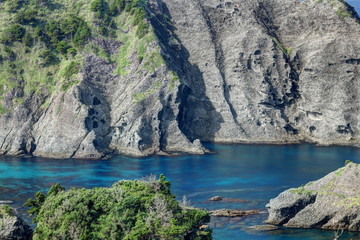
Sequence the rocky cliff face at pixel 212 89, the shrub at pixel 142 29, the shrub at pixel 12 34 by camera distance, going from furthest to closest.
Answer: the shrub at pixel 142 29 < the shrub at pixel 12 34 < the rocky cliff face at pixel 212 89

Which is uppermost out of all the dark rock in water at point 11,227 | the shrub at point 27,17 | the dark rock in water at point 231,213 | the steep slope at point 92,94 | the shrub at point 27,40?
the shrub at point 27,17

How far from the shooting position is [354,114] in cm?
14638

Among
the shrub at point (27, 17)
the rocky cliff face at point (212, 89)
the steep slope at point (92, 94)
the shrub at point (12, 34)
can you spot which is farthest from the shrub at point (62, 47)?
the shrub at point (27, 17)

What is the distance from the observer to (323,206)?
246 feet

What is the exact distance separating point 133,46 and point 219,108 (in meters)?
31.8

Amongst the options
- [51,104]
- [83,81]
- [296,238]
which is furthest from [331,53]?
[296,238]

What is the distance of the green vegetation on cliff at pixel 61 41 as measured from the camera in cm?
13925

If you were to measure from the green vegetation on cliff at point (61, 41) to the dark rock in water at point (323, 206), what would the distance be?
2960 inches

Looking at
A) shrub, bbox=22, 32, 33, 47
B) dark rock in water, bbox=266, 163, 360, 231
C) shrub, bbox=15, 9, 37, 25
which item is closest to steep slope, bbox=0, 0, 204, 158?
shrub, bbox=22, 32, 33, 47

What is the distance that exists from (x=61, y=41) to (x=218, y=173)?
68.7 metres

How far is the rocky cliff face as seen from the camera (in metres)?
130

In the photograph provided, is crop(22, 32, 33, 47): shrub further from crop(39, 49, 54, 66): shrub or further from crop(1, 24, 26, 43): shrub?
crop(39, 49, 54, 66): shrub

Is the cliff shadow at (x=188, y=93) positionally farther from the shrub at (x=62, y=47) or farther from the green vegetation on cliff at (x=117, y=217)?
the green vegetation on cliff at (x=117, y=217)

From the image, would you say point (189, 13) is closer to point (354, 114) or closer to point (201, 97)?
point (201, 97)
